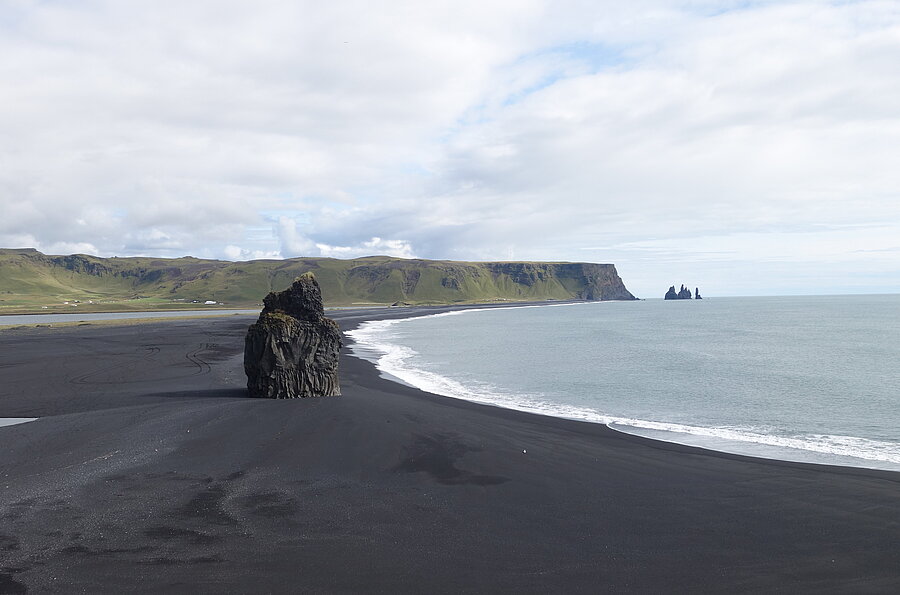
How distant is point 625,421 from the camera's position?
22.1 m

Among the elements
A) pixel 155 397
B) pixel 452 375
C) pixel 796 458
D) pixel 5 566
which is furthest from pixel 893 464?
pixel 155 397

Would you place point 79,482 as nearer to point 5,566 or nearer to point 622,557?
point 5,566

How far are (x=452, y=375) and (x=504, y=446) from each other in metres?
20.6

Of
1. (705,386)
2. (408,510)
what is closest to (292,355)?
(408,510)

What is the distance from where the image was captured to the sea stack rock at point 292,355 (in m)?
22.9

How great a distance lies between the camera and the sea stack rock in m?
22.9

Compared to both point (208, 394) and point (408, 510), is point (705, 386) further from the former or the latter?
point (208, 394)

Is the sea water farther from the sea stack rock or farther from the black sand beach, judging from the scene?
the sea stack rock

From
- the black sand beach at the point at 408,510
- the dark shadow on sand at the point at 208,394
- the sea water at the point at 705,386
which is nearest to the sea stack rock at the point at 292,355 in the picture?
the dark shadow on sand at the point at 208,394

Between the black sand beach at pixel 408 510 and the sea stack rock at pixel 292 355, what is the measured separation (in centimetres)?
346

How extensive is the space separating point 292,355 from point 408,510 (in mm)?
13991

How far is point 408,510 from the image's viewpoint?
10.8 meters

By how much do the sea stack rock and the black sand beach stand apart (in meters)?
3.46

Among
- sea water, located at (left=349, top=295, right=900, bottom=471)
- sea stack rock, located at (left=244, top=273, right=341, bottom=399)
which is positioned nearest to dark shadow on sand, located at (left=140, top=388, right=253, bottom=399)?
sea stack rock, located at (left=244, top=273, right=341, bottom=399)
